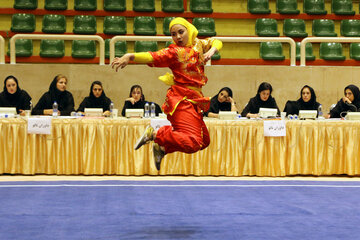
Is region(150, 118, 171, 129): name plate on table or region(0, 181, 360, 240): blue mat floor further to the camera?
region(150, 118, 171, 129): name plate on table

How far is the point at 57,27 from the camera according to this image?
11312 millimetres

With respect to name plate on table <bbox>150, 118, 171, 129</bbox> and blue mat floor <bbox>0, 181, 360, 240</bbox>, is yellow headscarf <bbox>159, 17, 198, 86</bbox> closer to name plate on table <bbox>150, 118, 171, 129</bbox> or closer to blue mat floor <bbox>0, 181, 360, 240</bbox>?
blue mat floor <bbox>0, 181, 360, 240</bbox>

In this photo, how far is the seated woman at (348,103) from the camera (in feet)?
26.1

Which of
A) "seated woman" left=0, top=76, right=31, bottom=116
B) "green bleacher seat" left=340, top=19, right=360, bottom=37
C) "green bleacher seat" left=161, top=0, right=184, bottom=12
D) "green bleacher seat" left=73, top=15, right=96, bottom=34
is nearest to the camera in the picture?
"seated woman" left=0, top=76, right=31, bottom=116

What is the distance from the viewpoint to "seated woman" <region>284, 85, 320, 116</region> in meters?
8.11

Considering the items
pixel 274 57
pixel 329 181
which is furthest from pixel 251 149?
pixel 274 57

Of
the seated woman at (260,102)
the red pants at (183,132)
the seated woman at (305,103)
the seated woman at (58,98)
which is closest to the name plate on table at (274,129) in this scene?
the seated woman at (260,102)

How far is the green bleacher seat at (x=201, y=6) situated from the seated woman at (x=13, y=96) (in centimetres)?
493

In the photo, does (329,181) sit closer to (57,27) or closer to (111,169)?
(111,169)

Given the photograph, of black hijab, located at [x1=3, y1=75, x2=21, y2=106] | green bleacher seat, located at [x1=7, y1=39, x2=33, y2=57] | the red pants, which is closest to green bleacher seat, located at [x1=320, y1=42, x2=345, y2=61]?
green bleacher seat, located at [x1=7, y1=39, x2=33, y2=57]

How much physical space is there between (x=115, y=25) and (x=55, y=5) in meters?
1.48

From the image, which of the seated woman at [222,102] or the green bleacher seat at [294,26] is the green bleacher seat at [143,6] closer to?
the green bleacher seat at [294,26]

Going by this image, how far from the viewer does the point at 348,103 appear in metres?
7.91

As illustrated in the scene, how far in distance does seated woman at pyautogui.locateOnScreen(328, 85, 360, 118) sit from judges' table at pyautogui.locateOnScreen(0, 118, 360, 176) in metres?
0.80
